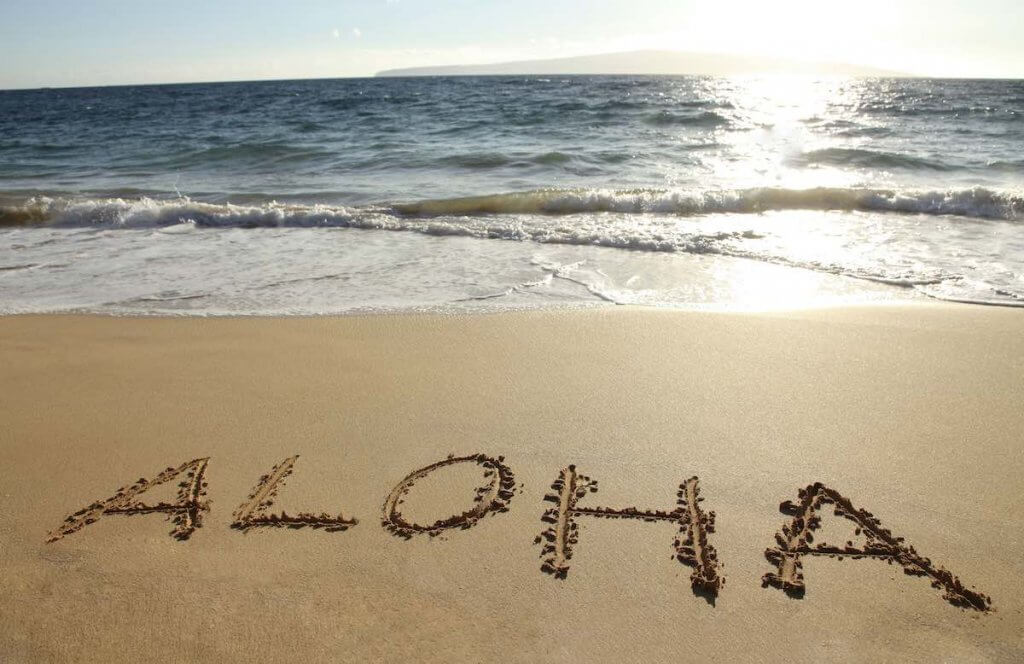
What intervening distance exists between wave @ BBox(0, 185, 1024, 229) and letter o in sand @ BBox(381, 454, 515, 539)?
471 cm

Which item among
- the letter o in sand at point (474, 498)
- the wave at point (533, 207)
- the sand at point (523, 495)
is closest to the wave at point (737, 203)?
the wave at point (533, 207)

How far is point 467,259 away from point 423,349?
199cm

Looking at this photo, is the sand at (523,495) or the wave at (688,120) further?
the wave at (688,120)

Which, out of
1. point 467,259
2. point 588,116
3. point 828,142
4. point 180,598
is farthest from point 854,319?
point 588,116

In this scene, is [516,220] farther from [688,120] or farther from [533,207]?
[688,120]

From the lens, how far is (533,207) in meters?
7.68

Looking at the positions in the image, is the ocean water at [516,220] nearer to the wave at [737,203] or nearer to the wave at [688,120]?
the wave at [737,203]

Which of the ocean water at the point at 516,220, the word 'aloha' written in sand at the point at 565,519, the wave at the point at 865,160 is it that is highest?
the wave at the point at 865,160

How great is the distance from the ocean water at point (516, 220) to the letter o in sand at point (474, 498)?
1.80 meters

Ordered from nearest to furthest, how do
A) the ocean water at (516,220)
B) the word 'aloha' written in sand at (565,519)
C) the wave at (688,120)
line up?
the word 'aloha' written in sand at (565,519)
the ocean water at (516,220)
the wave at (688,120)

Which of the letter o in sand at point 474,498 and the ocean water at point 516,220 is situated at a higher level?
the ocean water at point 516,220

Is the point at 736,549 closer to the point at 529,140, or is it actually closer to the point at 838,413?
the point at 838,413

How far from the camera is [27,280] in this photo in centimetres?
507

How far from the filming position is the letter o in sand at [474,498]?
216 centimetres
